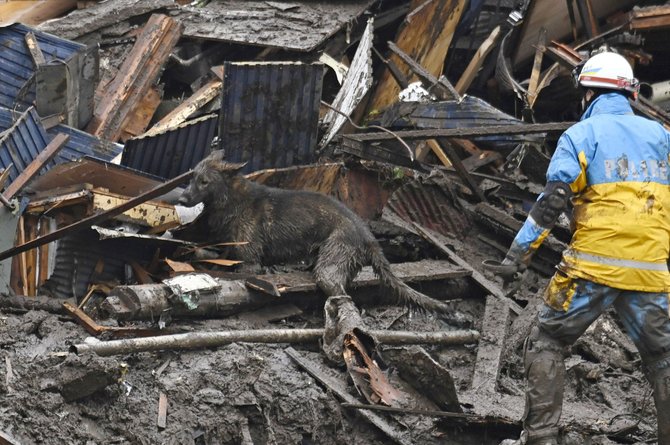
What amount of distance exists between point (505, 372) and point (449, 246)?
2.06m

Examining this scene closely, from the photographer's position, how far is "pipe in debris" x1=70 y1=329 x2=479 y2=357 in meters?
6.93

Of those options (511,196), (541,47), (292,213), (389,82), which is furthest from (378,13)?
(292,213)

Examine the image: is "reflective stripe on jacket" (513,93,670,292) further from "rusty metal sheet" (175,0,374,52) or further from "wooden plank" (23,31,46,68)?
"rusty metal sheet" (175,0,374,52)

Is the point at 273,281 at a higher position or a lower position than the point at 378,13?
lower

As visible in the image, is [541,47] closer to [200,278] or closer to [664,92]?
[664,92]

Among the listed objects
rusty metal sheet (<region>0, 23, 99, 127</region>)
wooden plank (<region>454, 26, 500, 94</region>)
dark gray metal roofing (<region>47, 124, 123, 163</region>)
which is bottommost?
dark gray metal roofing (<region>47, 124, 123, 163</region>)

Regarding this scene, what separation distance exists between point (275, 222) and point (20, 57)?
3.17 metres

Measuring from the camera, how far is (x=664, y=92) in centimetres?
1252

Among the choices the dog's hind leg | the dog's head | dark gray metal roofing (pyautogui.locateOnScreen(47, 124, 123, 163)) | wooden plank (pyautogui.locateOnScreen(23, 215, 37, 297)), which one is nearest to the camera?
wooden plank (pyautogui.locateOnScreen(23, 215, 37, 297))

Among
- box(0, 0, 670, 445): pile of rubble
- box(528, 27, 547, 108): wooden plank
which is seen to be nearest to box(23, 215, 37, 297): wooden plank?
box(0, 0, 670, 445): pile of rubble

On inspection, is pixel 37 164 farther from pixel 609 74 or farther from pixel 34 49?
pixel 609 74

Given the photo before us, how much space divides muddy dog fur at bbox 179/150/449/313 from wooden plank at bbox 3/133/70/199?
1.16 metres

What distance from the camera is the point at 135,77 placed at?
11172 mm

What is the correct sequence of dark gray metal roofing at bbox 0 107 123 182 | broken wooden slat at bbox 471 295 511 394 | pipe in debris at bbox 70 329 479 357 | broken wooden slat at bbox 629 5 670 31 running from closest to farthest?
1. pipe in debris at bbox 70 329 479 357
2. broken wooden slat at bbox 471 295 511 394
3. dark gray metal roofing at bbox 0 107 123 182
4. broken wooden slat at bbox 629 5 670 31
